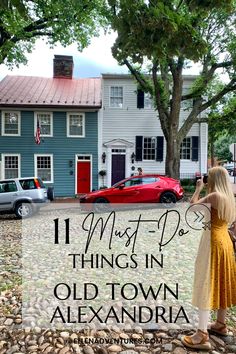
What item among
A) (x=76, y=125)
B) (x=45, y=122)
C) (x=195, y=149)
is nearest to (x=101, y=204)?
(x=76, y=125)

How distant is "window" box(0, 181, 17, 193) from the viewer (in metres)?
12.5

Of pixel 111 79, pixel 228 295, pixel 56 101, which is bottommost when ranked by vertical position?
pixel 228 295

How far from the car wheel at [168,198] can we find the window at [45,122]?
10.1 metres

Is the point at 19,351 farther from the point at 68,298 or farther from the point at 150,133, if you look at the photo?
the point at 150,133

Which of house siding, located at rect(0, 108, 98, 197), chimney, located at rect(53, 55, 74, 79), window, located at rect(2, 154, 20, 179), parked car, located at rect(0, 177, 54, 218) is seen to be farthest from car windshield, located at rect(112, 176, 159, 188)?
chimney, located at rect(53, 55, 74, 79)

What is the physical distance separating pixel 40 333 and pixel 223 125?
2030 cm

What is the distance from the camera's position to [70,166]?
20.1 metres

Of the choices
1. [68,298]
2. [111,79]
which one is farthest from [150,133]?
[68,298]

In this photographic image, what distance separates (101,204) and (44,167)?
29.2 feet

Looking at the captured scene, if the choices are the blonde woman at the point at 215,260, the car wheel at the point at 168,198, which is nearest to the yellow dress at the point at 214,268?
the blonde woman at the point at 215,260

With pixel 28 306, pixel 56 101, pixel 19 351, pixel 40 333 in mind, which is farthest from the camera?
pixel 56 101

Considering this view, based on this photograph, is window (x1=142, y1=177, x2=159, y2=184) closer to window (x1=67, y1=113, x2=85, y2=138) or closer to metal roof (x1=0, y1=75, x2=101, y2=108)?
metal roof (x1=0, y1=75, x2=101, y2=108)

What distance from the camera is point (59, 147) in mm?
19969

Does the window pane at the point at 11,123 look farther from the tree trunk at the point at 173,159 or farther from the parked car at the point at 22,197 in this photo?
the tree trunk at the point at 173,159
